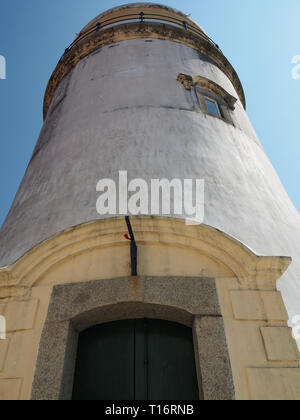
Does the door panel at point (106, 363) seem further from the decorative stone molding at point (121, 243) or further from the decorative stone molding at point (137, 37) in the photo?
the decorative stone molding at point (137, 37)

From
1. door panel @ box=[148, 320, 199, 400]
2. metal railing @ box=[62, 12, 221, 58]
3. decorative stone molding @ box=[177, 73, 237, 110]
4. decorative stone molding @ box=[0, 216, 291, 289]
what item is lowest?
door panel @ box=[148, 320, 199, 400]

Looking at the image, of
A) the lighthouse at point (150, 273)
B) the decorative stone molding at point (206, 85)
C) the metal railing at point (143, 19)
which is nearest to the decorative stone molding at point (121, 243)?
the lighthouse at point (150, 273)

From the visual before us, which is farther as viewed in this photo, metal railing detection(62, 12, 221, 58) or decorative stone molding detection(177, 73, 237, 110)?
metal railing detection(62, 12, 221, 58)

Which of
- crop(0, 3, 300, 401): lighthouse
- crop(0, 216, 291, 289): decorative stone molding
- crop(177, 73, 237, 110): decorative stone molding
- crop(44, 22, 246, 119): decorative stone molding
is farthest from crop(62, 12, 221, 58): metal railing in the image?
crop(0, 216, 291, 289): decorative stone molding

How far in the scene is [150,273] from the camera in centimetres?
446

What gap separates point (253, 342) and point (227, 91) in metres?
6.30

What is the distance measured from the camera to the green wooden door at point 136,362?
3.95m

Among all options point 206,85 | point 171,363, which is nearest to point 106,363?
point 171,363

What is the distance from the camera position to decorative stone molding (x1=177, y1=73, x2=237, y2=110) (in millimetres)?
7812

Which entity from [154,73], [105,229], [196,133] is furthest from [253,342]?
[154,73]

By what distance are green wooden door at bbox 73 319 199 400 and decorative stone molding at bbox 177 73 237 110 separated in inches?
203

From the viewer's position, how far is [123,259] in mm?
4609

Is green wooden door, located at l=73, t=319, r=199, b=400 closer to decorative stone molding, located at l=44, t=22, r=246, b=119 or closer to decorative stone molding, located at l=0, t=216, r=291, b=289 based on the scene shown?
decorative stone molding, located at l=0, t=216, r=291, b=289

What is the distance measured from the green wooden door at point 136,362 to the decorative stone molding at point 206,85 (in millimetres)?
5164
